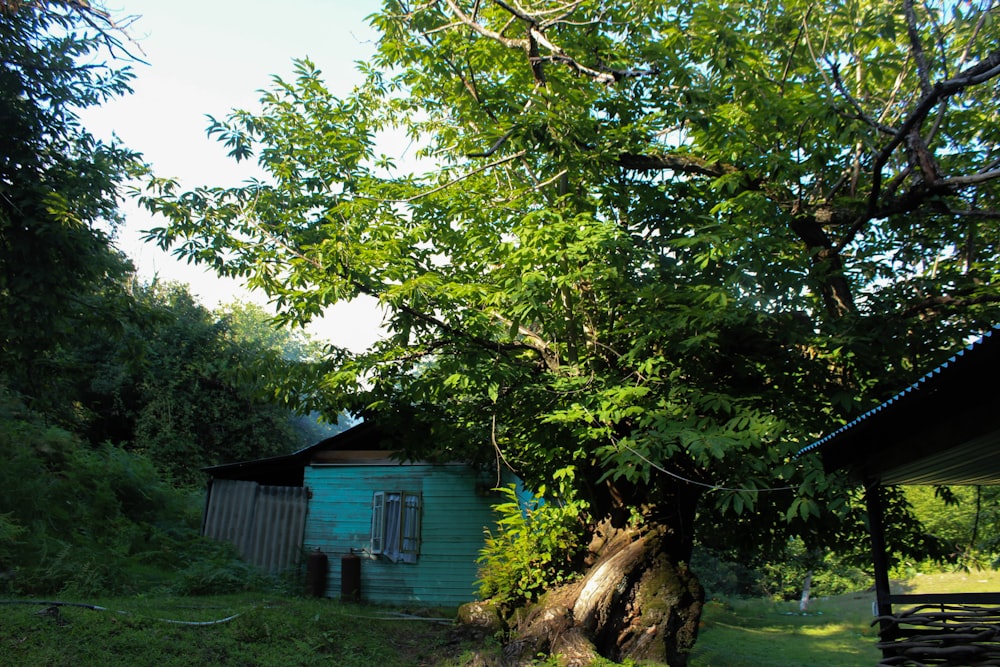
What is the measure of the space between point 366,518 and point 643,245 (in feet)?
31.1

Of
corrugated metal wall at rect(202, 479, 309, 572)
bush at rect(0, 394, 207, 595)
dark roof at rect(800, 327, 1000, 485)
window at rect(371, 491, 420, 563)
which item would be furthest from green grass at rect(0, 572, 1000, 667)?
dark roof at rect(800, 327, 1000, 485)

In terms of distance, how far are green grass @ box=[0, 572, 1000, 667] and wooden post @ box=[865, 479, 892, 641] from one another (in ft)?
17.8

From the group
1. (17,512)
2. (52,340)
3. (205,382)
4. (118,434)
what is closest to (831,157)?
(52,340)

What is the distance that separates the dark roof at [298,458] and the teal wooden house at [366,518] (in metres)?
0.03

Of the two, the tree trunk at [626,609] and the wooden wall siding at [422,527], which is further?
the wooden wall siding at [422,527]

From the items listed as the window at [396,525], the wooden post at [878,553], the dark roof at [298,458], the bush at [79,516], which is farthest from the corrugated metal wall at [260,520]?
the wooden post at [878,553]

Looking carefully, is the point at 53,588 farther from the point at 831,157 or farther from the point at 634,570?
the point at 831,157

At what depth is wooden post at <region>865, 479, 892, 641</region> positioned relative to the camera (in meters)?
5.52

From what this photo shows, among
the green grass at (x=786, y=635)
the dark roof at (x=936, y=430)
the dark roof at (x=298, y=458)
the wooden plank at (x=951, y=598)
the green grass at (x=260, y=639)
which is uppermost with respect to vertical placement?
the dark roof at (x=298, y=458)

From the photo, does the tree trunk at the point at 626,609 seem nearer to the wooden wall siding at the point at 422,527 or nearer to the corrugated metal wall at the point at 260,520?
the wooden wall siding at the point at 422,527

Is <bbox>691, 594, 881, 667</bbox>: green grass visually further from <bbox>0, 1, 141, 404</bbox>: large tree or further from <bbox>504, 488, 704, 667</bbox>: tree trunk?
<bbox>0, 1, 141, 404</bbox>: large tree

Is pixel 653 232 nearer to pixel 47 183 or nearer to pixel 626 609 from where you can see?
pixel 626 609

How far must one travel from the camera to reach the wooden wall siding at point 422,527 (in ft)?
47.9

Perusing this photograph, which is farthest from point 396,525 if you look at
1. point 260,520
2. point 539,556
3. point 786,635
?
point 786,635
